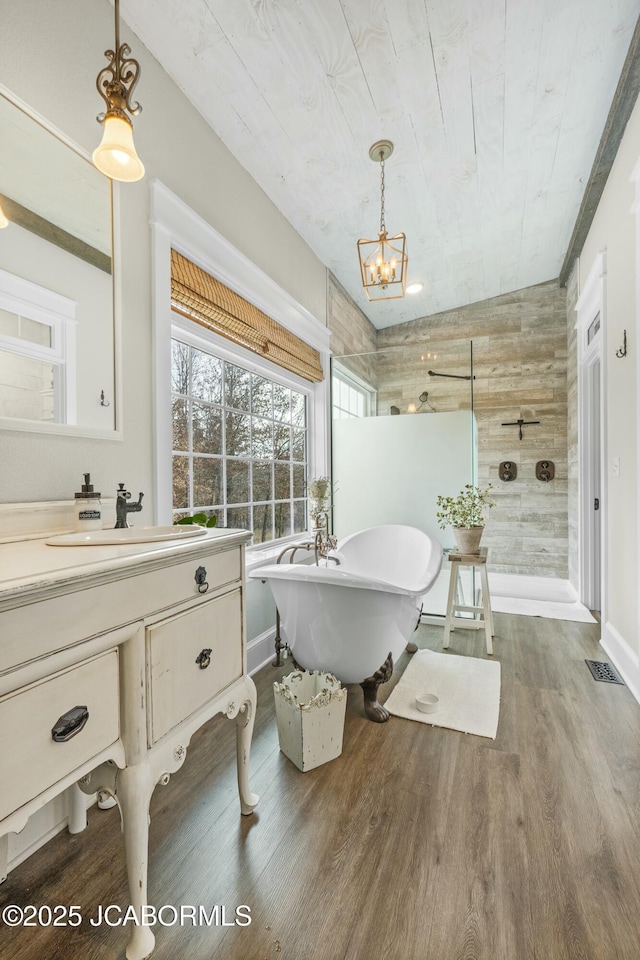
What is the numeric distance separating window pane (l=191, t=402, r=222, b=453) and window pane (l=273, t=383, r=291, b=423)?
2.35ft

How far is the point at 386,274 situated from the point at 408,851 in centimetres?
239

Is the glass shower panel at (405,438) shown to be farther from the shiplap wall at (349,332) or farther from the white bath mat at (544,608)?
the white bath mat at (544,608)

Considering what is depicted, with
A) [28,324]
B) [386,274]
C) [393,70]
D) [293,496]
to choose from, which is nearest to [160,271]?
[28,324]

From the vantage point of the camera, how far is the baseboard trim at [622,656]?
2.30 m

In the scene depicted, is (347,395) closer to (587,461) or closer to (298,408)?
(298,408)

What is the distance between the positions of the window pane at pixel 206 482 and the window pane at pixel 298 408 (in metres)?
1.11

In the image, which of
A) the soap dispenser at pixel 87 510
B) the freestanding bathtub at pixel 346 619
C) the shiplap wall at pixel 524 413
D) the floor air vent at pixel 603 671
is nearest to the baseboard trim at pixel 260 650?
the freestanding bathtub at pixel 346 619

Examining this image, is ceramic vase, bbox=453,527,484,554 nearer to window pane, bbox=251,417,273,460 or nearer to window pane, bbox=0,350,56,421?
window pane, bbox=251,417,273,460

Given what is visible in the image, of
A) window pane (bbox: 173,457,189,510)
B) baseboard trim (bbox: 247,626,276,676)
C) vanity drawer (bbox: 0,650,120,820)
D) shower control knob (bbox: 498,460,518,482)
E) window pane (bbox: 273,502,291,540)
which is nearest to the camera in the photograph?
vanity drawer (bbox: 0,650,120,820)

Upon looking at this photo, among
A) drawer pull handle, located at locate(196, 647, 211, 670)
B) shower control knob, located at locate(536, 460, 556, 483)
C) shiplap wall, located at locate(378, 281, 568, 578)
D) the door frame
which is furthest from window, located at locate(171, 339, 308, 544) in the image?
shower control knob, located at locate(536, 460, 556, 483)

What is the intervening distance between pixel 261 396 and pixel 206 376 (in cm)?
60

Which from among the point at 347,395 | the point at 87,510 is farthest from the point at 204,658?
the point at 347,395

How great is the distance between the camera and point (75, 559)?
37.0 inches

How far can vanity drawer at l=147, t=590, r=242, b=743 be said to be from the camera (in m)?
1.06
